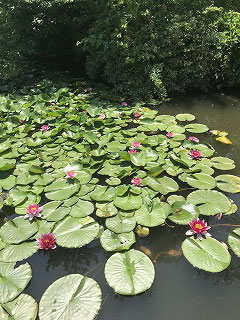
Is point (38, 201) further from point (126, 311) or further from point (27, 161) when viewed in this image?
point (126, 311)

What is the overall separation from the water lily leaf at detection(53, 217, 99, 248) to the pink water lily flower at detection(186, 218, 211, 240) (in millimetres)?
827

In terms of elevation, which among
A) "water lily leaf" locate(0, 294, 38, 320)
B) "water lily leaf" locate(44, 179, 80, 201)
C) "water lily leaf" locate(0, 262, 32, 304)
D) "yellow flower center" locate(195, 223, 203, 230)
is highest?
"yellow flower center" locate(195, 223, 203, 230)

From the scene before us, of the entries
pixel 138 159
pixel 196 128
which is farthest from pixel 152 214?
pixel 196 128

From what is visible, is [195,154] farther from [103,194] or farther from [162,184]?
[103,194]

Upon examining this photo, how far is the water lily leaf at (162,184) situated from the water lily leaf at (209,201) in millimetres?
214

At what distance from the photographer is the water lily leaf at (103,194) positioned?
2.82 metres

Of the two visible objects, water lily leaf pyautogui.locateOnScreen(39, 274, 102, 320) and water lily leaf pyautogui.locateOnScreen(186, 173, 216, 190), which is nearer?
water lily leaf pyautogui.locateOnScreen(39, 274, 102, 320)

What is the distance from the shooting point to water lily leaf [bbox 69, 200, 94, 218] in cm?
267

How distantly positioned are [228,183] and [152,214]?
0.98 m

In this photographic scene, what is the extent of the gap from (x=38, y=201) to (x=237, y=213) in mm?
1968

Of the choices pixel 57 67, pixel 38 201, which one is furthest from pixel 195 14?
pixel 38 201

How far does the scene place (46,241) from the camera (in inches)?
93.6

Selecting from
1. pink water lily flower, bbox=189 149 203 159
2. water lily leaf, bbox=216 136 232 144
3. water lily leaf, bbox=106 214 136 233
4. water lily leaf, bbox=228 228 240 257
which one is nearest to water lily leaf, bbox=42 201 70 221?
water lily leaf, bbox=106 214 136 233

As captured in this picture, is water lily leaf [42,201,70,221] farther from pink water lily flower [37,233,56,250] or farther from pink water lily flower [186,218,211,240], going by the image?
pink water lily flower [186,218,211,240]
